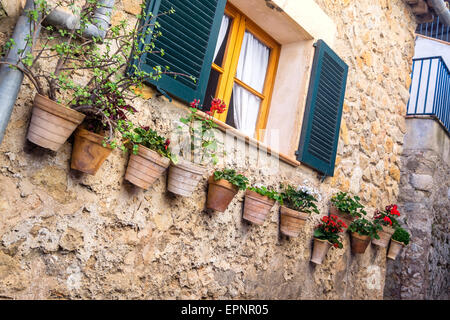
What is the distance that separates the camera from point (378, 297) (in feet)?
15.7

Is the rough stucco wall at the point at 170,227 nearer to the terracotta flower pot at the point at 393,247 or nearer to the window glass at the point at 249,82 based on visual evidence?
the terracotta flower pot at the point at 393,247

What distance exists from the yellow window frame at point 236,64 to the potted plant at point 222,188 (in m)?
0.66

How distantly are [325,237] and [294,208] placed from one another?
1.87 ft

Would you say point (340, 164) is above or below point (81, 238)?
above

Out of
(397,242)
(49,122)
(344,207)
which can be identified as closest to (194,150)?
(49,122)

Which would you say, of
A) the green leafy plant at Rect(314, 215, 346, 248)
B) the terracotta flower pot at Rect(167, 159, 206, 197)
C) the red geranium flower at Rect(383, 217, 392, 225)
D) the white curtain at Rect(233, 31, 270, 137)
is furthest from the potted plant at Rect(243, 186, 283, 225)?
the red geranium flower at Rect(383, 217, 392, 225)

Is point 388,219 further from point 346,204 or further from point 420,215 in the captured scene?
point 420,215

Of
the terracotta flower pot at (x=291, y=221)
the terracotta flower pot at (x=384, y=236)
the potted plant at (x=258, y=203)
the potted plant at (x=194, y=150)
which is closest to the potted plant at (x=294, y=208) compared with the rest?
the terracotta flower pot at (x=291, y=221)

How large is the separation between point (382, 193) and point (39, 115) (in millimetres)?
4223

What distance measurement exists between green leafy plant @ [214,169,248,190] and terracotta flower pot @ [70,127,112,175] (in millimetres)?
908

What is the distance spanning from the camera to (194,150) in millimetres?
2744

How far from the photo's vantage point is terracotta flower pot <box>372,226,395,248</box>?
4441 mm
